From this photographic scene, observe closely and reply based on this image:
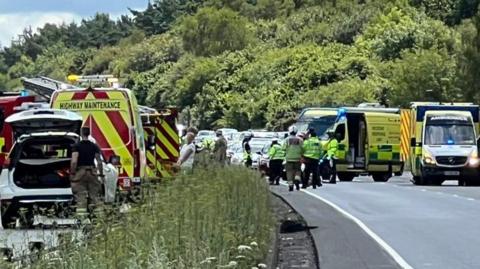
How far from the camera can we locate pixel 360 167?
49.1 m

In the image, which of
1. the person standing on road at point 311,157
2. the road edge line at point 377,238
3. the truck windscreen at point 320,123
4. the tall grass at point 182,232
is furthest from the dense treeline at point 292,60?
the tall grass at point 182,232

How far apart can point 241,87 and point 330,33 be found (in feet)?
48.7

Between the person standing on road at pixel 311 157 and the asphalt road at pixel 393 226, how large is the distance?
2.21ft

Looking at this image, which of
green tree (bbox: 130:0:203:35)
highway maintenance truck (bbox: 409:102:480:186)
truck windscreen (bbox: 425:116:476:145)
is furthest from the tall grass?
green tree (bbox: 130:0:203:35)

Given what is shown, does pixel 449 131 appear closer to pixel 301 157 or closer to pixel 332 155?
pixel 332 155

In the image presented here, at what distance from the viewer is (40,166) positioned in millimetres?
21812

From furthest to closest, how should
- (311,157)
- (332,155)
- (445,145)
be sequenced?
1. (445,145)
2. (332,155)
3. (311,157)

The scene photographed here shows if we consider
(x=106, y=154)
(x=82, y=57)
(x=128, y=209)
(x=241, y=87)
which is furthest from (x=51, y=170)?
(x=82, y=57)

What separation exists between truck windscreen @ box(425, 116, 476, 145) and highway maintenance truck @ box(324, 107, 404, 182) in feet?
15.1

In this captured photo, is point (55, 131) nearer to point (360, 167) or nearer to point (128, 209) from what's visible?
point (128, 209)

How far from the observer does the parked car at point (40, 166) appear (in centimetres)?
2131

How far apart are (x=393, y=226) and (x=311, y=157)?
4.75 m

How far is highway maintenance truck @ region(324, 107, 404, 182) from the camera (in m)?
48.0

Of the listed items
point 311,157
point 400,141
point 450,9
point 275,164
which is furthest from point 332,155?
point 450,9
